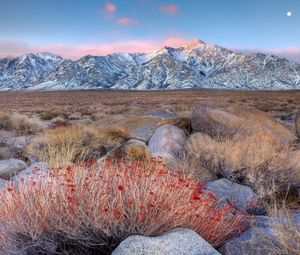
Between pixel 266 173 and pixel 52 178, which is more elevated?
pixel 52 178

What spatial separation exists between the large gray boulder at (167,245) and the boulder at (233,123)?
7700 millimetres

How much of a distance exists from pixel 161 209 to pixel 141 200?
0.21 metres

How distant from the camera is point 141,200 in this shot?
445 cm

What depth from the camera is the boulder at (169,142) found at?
429 inches

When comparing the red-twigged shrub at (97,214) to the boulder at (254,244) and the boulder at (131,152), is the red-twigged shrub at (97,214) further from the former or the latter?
the boulder at (131,152)

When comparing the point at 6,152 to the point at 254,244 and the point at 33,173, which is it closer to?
the point at 33,173

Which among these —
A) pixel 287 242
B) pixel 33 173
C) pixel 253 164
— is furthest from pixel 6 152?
pixel 287 242

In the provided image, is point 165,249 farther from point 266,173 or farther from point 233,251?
point 266,173

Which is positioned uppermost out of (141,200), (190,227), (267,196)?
(141,200)

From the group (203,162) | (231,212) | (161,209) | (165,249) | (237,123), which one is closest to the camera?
(165,249)

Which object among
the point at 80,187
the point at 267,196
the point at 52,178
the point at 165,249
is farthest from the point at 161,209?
the point at 267,196

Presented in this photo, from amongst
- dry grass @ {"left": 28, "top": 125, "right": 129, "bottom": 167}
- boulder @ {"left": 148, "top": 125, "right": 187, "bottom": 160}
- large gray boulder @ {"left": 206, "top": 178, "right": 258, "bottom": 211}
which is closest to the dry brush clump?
large gray boulder @ {"left": 206, "top": 178, "right": 258, "bottom": 211}

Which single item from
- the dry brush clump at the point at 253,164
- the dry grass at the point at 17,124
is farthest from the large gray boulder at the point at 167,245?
the dry grass at the point at 17,124

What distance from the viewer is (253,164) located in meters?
8.71
